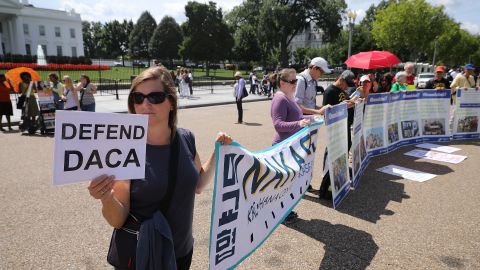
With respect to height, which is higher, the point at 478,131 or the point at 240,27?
the point at 240,27

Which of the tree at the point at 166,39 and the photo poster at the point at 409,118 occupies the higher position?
the tree at the point at 166,39

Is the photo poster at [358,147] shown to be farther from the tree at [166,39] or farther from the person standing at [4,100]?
the tree at [166,39]

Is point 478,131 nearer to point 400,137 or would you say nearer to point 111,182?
point 400,137

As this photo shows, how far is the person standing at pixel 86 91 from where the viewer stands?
8.81m

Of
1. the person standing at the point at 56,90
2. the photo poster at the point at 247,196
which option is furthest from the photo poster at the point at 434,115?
the person standing at the point at 56,90

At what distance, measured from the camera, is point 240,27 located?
57.3 m

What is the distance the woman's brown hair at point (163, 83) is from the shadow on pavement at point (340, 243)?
231 cm

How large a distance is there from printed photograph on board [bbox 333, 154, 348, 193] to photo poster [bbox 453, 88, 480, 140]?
245 inches

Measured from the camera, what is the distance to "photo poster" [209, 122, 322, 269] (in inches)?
87.5

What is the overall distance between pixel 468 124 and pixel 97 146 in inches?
424

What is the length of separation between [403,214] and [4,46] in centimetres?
8060

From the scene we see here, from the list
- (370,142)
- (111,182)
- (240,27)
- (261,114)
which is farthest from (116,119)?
(240,27)

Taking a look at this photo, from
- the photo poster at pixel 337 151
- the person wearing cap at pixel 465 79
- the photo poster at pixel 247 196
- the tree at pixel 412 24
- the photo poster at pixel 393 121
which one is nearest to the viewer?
the photo poster at pixel 247 196

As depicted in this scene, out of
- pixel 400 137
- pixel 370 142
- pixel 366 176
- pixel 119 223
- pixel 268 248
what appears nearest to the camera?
pixel 119 223
